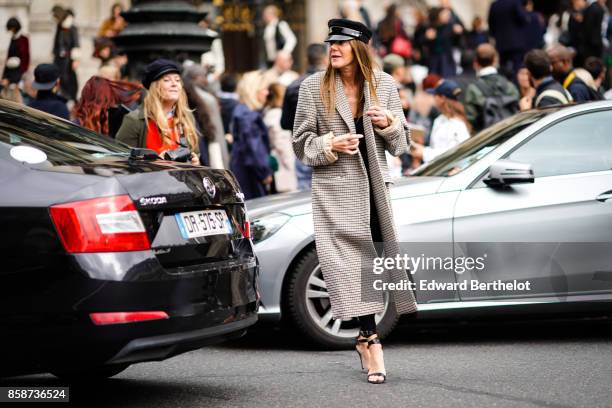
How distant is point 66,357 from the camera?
5320 millimetres

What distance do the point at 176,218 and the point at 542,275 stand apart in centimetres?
304

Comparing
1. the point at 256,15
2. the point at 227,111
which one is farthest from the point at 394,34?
the point at 227,111

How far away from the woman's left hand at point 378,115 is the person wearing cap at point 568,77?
15.2ft

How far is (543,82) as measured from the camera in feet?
34.5

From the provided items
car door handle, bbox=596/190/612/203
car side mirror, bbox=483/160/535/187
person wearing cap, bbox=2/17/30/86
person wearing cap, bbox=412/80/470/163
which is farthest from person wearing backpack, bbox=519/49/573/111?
person wearing cap, bbox=2/17/30/86

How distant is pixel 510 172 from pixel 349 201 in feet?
5.08

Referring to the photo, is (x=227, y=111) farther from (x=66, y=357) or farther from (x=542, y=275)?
(x=66, y=357)

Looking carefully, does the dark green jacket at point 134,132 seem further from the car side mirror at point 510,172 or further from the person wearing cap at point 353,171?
the car side mirror at point 510,172

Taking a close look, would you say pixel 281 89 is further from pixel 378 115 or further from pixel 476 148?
pixel 378 115

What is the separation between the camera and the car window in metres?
8.07

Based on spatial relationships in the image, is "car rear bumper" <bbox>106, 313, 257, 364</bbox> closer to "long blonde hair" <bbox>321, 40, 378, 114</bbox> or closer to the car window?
"long blonde hair" <bbox>321, 40, 378, 114</bbox>

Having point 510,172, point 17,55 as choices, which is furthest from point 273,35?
point 510,172

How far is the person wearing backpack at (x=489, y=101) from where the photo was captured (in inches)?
486

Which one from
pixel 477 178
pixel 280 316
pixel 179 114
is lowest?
pixel 280 316
